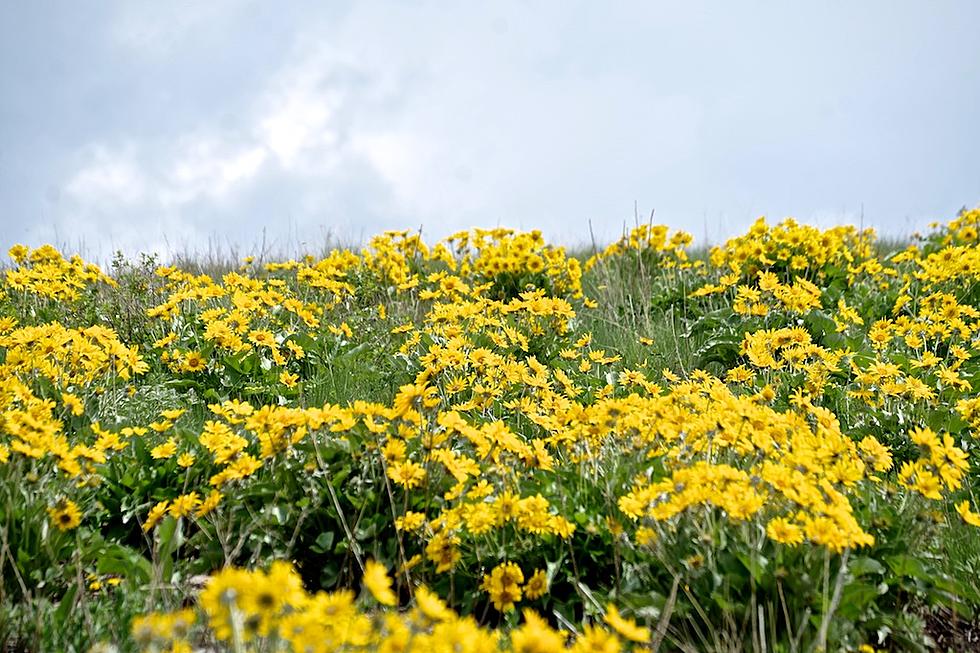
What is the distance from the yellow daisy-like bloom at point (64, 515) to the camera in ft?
7.32

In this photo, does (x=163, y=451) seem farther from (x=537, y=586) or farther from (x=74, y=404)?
(x=537, y=586)

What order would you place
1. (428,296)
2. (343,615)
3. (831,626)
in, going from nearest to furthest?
1. (343,615)
2. (831,626)
3. (428,296)

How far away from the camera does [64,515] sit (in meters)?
2.23

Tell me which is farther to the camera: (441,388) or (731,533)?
(441,388)

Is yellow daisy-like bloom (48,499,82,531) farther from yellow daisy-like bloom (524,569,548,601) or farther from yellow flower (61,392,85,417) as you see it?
yellow daisy-like bloom (524,569,548,601)

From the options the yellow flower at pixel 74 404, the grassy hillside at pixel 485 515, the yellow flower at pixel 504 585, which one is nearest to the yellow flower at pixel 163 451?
the grassy hillside at pixel 485 515

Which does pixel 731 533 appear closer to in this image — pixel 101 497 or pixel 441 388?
pixel 441 388

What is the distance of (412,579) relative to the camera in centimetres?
219

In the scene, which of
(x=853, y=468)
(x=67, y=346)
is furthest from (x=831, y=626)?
(x=67, y=346)

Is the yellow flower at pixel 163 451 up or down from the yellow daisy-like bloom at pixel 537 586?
up

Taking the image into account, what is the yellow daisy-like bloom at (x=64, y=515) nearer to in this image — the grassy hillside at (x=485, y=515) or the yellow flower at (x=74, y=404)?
the grassy hillside at (x=485, y=515)

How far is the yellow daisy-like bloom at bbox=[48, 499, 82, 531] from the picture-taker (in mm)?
2230

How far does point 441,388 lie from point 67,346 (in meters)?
1.63

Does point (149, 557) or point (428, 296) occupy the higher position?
point (428, 296)
